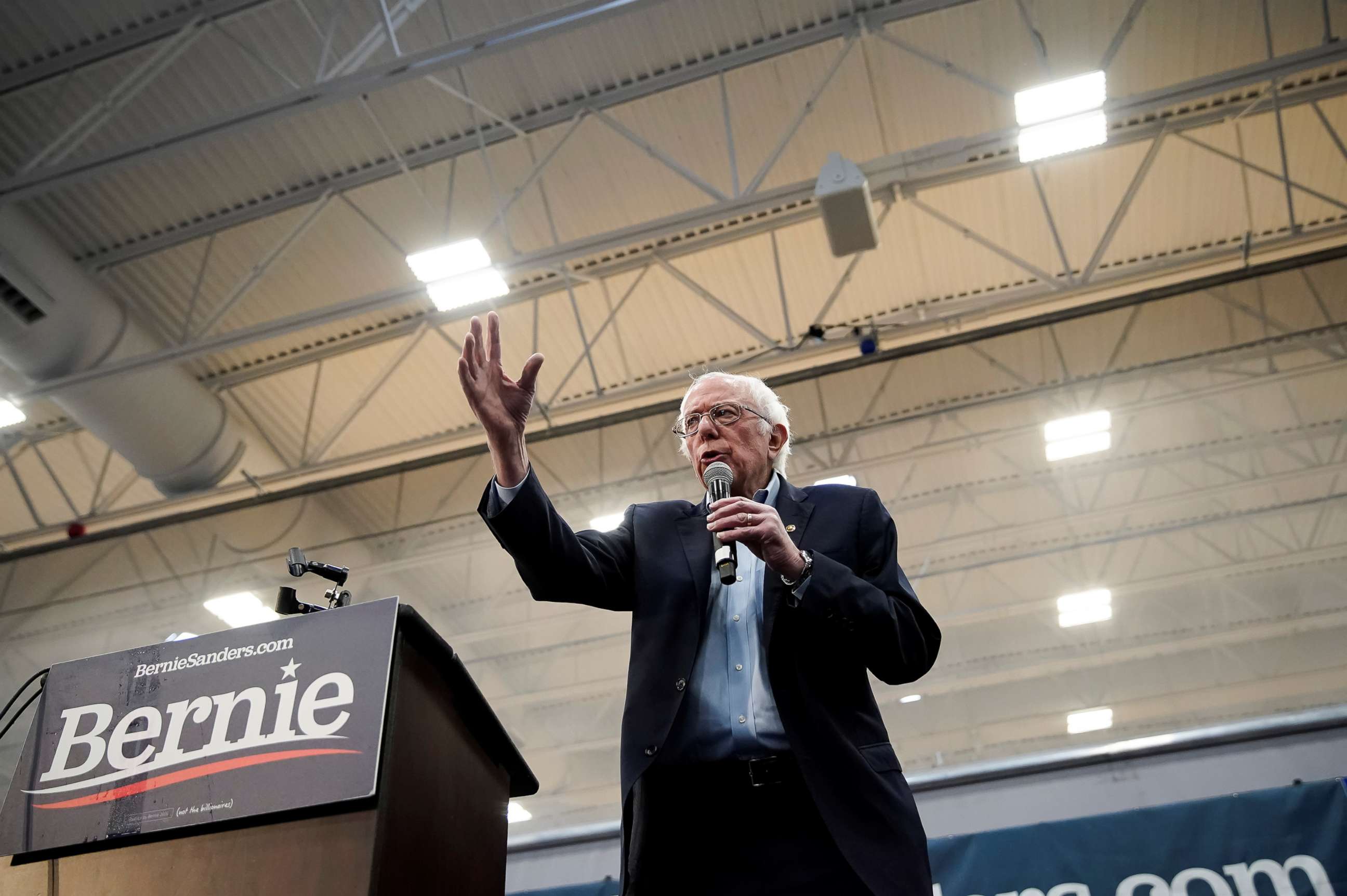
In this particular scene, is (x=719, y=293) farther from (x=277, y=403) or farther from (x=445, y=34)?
(x=277, y=403)

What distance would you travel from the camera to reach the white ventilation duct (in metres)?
6.84

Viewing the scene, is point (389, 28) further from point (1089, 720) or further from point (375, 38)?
point (1089, 720)

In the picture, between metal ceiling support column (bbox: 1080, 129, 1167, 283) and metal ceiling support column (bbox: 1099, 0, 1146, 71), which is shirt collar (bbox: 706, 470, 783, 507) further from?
metal ceiling support column (bbox: 1080, 129, 1167, 283)

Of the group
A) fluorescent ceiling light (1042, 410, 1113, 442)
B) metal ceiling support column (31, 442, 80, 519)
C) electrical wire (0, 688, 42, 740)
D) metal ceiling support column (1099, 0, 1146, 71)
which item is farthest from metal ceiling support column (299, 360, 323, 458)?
electrical wire (0, 688, 42, 740)

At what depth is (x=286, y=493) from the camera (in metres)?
10.5

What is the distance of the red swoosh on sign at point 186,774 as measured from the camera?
47.7 inches

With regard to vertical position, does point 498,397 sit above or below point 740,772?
above

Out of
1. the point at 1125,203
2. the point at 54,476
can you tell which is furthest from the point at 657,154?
the point at 54,476

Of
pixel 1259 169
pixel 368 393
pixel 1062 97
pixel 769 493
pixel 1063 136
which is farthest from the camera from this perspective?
pixel 368 393

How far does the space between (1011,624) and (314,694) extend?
41.0ft

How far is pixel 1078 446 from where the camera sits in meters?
10.1

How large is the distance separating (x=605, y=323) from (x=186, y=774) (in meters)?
7.48

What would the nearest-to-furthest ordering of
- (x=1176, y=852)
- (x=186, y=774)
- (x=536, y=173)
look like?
1. (x=186, y=774)
2. (x=1176, y=852)
3. (x=536, y=173)

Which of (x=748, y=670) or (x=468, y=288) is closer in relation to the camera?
(x=748, y=670)
